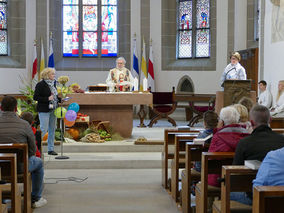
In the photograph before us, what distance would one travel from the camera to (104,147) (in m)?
9.34

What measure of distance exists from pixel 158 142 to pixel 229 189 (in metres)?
5.83

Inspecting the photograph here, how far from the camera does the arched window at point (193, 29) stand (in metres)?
16.2

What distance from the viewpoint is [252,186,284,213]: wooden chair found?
2.71 m

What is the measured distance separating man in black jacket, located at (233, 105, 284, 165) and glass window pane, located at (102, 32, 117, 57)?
13.3m

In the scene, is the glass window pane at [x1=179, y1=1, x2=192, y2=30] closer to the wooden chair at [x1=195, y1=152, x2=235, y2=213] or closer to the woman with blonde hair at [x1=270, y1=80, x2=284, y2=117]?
the woman with blonde hair at [x1=270, y1=80, x2=284, y2=117]

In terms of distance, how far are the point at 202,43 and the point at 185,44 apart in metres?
0.64

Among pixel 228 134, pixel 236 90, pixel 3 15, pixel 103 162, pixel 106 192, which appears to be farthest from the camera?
pixel 3 15

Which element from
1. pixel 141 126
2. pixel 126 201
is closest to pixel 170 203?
pixel 126 201

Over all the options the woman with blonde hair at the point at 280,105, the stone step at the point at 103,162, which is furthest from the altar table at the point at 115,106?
the woman with blonde hair at the point at 280,105

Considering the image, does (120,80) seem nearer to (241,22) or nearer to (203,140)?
(203,140)

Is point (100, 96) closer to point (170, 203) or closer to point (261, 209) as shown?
point (170, 203)

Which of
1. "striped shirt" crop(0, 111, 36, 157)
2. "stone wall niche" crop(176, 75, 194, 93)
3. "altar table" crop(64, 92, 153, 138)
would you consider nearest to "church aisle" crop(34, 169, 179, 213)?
"striped shirt" crop(0, 111, 36, 157)

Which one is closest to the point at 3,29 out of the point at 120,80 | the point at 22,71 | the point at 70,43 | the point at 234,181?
the point at 22,71

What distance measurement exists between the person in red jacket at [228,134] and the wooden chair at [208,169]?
102mm
